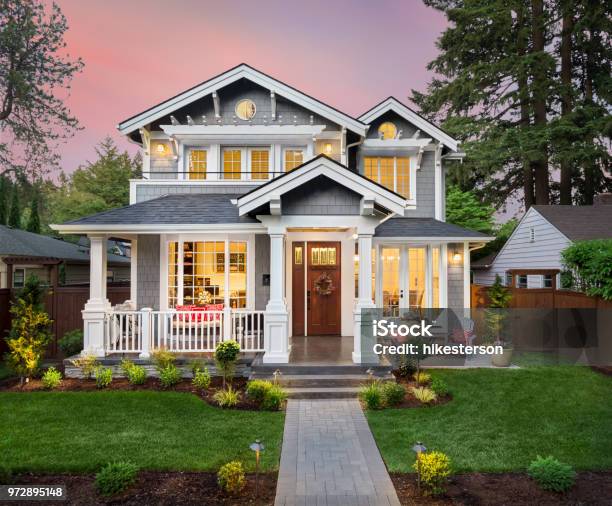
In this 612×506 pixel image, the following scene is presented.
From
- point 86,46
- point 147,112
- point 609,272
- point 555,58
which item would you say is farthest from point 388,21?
point 609,272

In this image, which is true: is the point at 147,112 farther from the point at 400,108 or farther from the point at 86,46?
the point at 86,46

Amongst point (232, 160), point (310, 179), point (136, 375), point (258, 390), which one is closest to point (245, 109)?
point (232, 160)

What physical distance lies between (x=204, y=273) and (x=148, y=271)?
4.63 feet

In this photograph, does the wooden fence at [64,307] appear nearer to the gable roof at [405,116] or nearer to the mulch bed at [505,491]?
the gable roof at [405,116]

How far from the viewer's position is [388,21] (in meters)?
26.1

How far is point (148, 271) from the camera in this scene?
952 centimetres

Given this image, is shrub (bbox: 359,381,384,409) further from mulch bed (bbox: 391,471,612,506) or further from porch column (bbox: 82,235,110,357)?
porch column (bbox: 82,235,110,357)

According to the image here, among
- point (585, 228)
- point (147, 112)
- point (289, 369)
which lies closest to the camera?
point (289, 369)

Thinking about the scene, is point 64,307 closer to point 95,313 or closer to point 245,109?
point 95,313

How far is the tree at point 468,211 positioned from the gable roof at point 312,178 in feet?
58.0

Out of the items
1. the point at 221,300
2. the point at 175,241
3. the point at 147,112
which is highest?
the point at 147,112

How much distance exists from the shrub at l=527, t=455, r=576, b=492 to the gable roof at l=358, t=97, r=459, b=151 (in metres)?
9.33

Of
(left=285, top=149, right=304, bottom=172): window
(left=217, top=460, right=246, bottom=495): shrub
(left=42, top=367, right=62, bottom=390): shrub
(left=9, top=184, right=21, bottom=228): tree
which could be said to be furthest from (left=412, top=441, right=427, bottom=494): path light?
(left=9, top=184, right=21, bottom=228): tree

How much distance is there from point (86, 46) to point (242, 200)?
58.0ft
